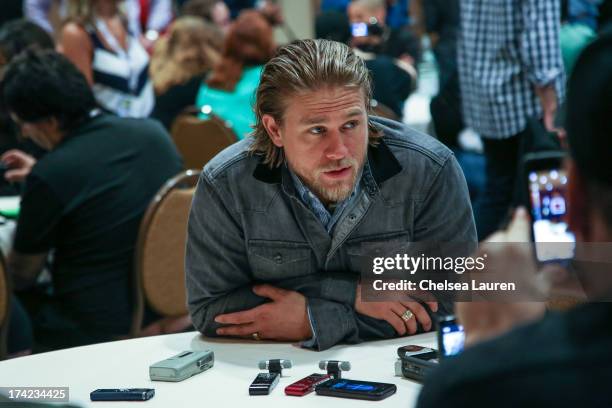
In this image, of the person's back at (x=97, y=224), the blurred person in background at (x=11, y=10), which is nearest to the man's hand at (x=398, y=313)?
the person's back at (x=97, y=224)

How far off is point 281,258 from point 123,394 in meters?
0.58

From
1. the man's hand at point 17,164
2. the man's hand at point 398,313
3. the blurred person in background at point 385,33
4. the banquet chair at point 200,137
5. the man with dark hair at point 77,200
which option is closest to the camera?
the man's hand at point 398,313

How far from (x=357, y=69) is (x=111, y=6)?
3480 mm

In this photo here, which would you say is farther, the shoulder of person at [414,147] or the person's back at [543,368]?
the shoulder of person at [414,147]

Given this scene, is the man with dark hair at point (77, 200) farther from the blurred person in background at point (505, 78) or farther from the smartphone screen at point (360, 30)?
the smartphone screen at point (360, 30)

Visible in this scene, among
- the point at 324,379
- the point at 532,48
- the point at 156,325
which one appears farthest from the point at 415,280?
the point at 532,48

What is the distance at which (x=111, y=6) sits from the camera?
5.50 m

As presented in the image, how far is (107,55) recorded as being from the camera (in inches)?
214

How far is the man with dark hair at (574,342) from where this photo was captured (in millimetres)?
783

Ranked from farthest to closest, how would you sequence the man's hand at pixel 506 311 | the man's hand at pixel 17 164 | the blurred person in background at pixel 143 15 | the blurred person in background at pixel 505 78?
the blurred person in background at pixel 143 15, the blurred person in background at pixel 505 78, the man's hand at pixel 17 164, the man's hand at pixel 506 311

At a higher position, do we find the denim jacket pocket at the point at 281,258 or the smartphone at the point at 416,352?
the denim jacket pocket at the point at 281,258

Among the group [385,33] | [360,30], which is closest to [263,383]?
[360,30]

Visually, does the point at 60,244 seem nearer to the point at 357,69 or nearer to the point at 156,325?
the point at 156,325

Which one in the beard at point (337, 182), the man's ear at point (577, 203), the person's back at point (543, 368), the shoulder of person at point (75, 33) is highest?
the man's ear at point (577, 203)
